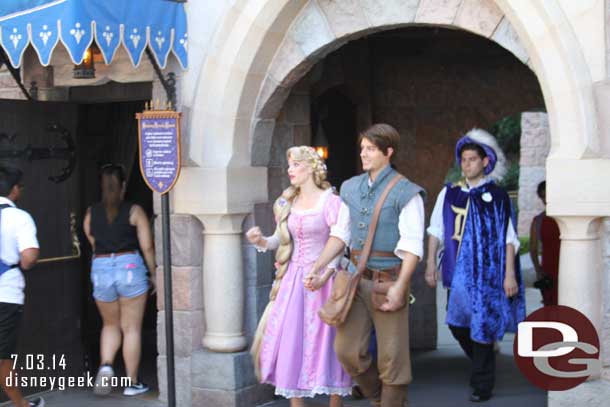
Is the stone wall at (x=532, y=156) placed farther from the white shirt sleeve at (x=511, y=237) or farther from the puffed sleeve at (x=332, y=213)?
the puffed sleeve at (x=332, y=213)

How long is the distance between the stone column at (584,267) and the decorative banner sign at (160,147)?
89.4 inches

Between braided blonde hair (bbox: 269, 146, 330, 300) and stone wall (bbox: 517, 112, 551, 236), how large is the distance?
1078 cm

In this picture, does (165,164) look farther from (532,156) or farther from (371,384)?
(532,156)

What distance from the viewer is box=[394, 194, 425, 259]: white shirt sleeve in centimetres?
520

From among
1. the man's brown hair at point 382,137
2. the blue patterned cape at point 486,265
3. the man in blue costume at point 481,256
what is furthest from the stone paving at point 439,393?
the man's brown hair at point 382,137

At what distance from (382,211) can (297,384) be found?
1176 millimetres

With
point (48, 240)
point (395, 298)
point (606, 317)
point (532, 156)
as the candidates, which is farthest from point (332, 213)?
point (532, 156)

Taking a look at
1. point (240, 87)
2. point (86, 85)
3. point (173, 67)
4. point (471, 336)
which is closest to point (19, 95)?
point (86, 85)

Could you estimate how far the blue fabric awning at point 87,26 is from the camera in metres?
5.59

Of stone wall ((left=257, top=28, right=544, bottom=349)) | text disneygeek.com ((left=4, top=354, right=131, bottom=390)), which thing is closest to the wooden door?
text disneygeek.com ((left=4, top=354, right=131, bottom=390))

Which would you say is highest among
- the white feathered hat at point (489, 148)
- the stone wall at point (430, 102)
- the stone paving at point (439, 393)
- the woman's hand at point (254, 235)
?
the stone wall at point (430, 102)

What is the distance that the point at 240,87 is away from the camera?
6.23 m

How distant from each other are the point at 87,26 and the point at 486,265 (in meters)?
2.82

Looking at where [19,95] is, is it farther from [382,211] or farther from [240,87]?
[382,211]
